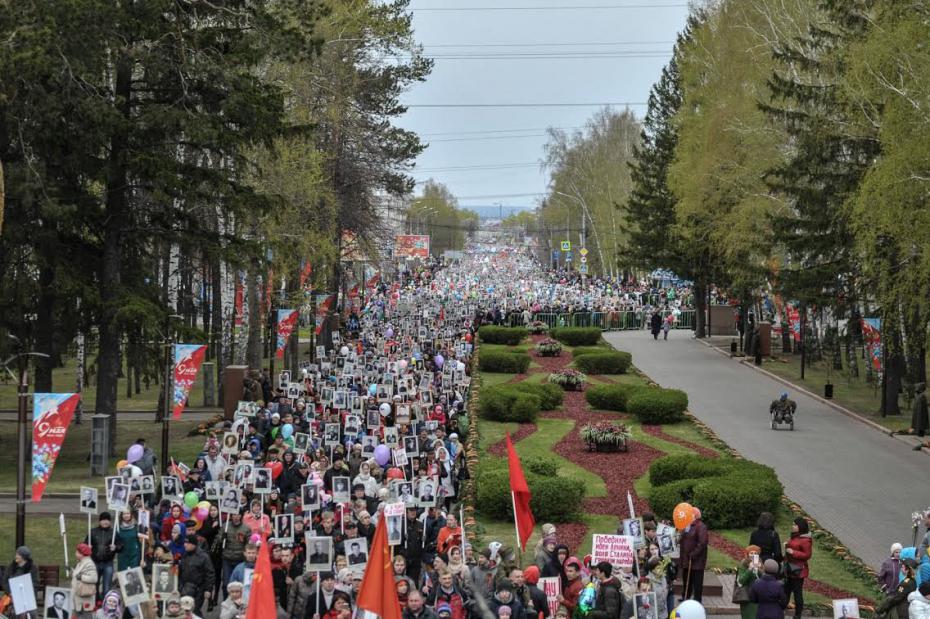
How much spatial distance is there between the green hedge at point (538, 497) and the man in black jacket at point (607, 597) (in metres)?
8.91

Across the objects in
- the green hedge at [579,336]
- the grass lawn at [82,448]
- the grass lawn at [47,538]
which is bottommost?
the grass lawn at [47,538]

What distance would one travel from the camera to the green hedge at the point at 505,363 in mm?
46000

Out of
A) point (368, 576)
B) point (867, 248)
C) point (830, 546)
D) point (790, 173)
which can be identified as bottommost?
point (830, 546)

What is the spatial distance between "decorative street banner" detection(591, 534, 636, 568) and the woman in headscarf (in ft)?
19.3

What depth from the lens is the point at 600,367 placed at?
46.0 meters

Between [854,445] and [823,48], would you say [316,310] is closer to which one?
[823,48]

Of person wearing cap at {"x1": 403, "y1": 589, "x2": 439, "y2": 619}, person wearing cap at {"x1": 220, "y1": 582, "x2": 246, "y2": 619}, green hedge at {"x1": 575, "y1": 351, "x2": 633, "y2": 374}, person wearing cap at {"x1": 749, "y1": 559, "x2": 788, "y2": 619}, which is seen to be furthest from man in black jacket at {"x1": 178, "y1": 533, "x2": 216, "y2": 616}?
green hedge at {"x1": 575, "y1": 351, "x2": 633, "y2": 374}

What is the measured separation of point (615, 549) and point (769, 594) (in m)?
1.92

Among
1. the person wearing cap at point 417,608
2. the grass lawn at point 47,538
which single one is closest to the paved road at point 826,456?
the person wearing cap at point 417,608

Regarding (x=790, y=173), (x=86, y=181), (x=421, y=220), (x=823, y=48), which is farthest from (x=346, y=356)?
(x=421, y=220)

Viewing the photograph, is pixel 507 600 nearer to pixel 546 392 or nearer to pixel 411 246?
pixel 546 392

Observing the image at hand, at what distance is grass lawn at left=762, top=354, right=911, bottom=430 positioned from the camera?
35.9 meters

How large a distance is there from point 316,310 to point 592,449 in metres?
20.2

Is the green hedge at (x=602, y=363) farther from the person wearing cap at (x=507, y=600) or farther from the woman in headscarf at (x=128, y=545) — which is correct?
the person wearing cap at (x=507, y=600)
